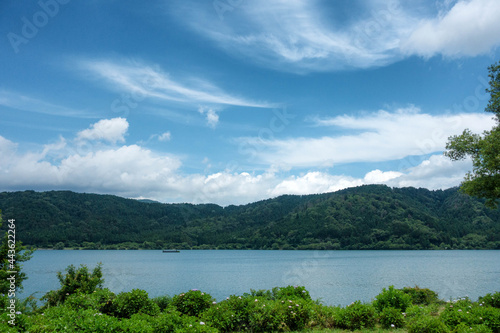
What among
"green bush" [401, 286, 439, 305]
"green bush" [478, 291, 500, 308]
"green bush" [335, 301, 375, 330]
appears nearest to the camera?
"green bush" [335, 301, 375, 330]

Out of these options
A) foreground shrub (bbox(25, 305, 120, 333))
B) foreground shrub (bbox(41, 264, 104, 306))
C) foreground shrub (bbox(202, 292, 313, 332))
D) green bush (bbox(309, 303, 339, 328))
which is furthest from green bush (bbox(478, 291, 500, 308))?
foreground shrub (bbox(41, 264, 104, 306))

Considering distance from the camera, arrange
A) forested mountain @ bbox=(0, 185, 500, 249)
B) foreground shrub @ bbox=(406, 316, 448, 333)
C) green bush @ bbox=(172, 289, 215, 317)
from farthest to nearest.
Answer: forested mountain @ bbox=(0, 185, 500, 249) → green bush @ bbox=(172, 289, 215, 317) → foreground shrub @ bbox=(406, 316, 448, 333)

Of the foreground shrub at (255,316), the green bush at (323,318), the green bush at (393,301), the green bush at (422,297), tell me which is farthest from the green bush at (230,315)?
the green bush at (422,297)

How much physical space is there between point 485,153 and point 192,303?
13.6 meters

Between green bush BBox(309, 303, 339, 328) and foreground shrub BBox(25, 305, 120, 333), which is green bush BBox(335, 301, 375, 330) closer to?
green bush BBox(309, 303, 339, 328)

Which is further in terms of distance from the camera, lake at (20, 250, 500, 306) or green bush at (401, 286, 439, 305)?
lake at (20, 250, 500, 306)

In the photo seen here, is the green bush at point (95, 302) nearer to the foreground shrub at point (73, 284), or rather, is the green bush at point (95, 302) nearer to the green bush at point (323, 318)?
the foreground shrub at point (73, 284)

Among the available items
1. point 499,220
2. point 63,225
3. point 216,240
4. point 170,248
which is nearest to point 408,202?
point 499,220

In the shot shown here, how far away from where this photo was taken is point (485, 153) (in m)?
15.4

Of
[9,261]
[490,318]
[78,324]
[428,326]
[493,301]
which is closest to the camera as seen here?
[78,324]

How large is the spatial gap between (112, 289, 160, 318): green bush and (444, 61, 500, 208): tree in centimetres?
1445

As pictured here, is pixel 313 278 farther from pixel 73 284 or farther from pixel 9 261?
pixel 9 261

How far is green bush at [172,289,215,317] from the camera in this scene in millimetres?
12289

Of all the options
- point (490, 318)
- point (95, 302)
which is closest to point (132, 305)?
point (95, 302)
